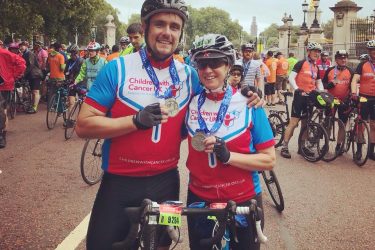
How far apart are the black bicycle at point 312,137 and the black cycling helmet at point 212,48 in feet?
18.3

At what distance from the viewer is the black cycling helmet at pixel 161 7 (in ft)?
7.68

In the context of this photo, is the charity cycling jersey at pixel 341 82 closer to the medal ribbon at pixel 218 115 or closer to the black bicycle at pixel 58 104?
the black bicycle at pixel 58 104

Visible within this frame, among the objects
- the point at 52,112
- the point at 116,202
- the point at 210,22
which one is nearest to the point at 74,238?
the point at 116,202

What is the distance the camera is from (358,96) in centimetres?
779

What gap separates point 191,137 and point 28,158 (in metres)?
5.86

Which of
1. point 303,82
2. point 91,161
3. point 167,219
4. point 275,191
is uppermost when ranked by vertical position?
point 303,82

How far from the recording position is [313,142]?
7.95m

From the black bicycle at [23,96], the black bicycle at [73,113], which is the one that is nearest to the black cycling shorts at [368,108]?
the black bicycle at [73,113]

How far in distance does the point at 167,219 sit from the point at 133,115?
639 mm

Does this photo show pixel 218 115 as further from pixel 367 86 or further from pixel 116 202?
pixel 367 86

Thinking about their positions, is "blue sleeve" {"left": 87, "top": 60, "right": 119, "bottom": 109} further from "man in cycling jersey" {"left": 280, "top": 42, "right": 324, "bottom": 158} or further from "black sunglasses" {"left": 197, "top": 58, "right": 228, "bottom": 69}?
"man in cycling jersey" {"left": 280, "top": 42, "right": 324, "bottom": 158}

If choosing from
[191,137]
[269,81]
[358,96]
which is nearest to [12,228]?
[191,137]

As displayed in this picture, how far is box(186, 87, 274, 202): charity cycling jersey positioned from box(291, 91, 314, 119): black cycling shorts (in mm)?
5935

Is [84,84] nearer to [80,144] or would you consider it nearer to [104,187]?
[80,144]
